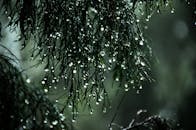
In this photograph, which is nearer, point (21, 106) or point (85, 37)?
point (85, 37)

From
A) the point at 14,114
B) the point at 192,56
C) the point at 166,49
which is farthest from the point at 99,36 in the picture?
the point at 166,49

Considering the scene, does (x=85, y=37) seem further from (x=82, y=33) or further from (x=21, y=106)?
Answer: (x=21, y=106)

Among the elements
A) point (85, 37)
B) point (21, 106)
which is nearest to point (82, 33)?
point (85, 37)

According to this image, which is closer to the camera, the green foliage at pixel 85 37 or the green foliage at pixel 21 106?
the green foliage at pixel 85 37

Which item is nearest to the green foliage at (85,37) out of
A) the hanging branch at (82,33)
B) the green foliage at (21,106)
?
the hanging branch at (82,33)

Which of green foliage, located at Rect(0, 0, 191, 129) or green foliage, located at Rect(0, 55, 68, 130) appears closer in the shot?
green foliage, located at Rect(0, 0, 191, 129)

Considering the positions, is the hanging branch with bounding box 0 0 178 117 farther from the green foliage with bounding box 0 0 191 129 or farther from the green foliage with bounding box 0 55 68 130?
the green foliage with bounding box 0 55 68 130

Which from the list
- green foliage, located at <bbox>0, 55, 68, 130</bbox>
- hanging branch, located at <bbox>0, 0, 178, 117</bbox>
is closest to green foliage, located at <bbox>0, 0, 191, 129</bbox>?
hanging branch, located at <bbox>0, 0, 178, 117</bbox>

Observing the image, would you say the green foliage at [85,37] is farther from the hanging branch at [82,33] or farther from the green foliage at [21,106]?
the green foliage at [21,106]

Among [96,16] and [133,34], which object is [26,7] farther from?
[133,34]

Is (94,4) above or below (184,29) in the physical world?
below

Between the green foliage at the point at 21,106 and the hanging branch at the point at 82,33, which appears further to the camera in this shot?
the green foliage at the point at 21,106
